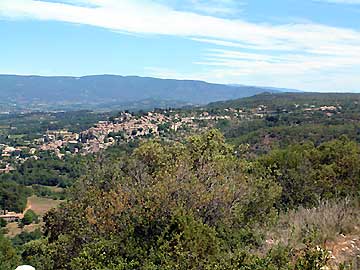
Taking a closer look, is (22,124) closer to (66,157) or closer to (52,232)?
(66,157)

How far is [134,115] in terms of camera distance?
281 feet

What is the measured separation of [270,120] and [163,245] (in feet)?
210

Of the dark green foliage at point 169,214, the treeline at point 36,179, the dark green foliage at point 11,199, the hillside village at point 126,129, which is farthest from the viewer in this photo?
the hillside village at point 126,129

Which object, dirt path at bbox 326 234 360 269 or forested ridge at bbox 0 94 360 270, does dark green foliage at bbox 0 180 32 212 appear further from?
dirt path at bbox 326 234 360 269

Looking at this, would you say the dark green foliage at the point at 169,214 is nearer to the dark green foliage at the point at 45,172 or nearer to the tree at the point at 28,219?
the tree at the point at 28,219

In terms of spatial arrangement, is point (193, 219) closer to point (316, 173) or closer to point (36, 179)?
point (316, 173)

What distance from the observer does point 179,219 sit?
24.3 ft

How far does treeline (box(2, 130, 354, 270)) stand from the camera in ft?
21.1

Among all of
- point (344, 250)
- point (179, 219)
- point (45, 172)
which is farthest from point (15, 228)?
point (344, 250)

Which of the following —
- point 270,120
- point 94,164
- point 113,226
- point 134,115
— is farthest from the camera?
point 134,115

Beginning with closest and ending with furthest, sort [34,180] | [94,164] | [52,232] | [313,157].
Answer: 1. [52,232]
2. [94,164]
3. [313,157]
4. [34,180]

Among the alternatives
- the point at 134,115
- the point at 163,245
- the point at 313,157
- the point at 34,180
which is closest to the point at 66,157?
the point at 34,180

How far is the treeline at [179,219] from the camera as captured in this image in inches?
254

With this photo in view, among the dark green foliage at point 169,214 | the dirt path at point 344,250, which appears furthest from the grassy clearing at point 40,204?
the dirt path at point 344,250
